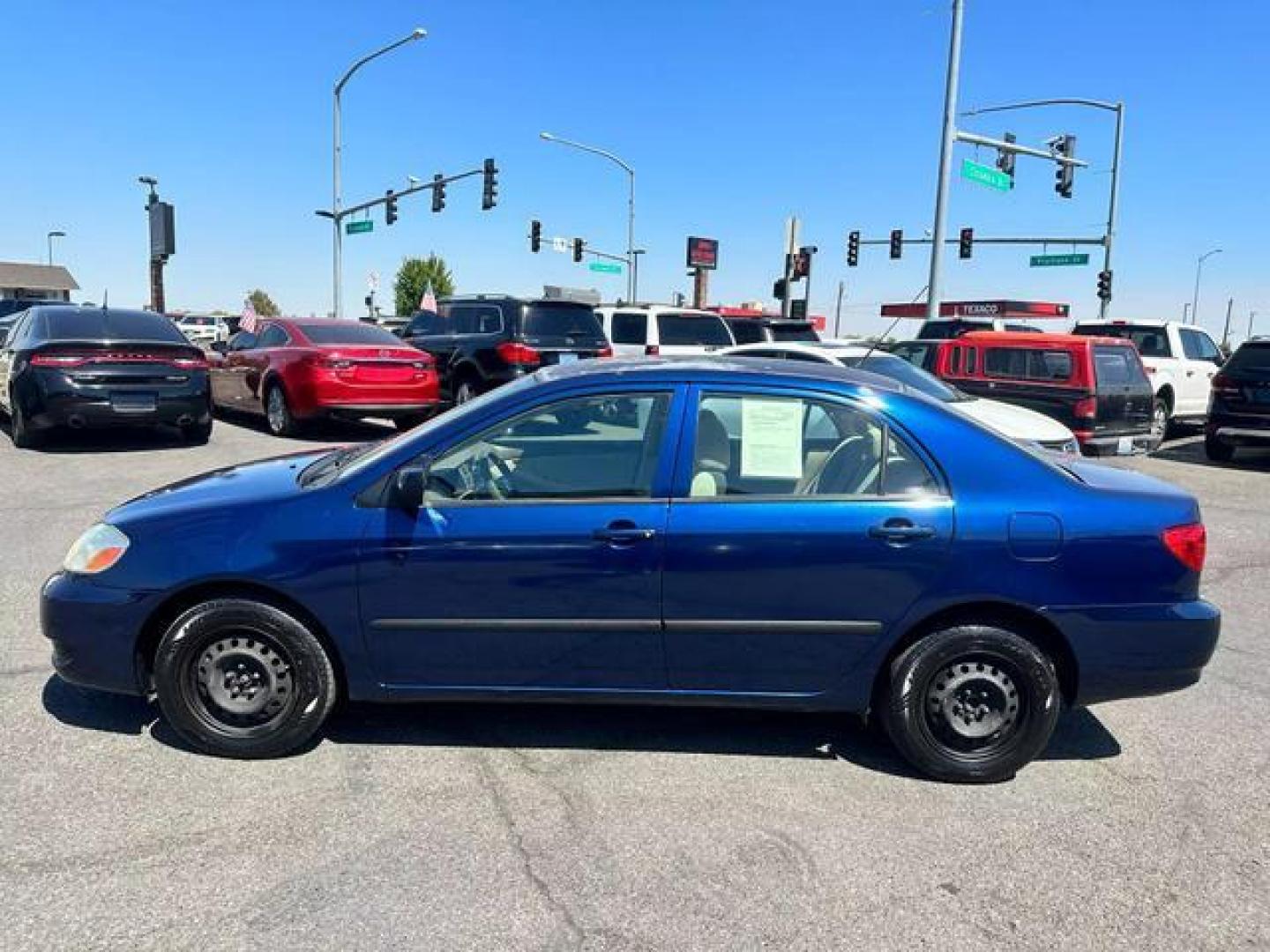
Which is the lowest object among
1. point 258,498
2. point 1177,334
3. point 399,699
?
point 399,699

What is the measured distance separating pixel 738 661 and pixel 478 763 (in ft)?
3.43

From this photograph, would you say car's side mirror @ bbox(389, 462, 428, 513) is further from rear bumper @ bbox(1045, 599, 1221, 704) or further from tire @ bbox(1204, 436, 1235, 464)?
tire @ bbox(1204, 436, 1235, 464)

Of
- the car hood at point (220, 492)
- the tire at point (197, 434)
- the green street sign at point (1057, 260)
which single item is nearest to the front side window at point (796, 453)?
the car hood at point (220, 492)

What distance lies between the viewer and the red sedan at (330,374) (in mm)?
11594

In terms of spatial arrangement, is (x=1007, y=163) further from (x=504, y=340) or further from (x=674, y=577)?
(x=674, y=577)

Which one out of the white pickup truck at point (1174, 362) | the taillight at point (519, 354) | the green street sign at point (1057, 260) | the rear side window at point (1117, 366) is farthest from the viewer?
the green street sign at point (1057, 260)

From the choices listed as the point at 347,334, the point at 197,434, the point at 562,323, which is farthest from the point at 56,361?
the point at 562,323

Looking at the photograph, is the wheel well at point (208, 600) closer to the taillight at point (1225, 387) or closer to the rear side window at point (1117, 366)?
the rear side window at point (1117, 366)

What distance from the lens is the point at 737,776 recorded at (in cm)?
357

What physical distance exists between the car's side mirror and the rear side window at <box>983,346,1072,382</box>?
354 inches

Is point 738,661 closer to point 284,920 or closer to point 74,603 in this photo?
point 284,920

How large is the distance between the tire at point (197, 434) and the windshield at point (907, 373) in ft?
23.5

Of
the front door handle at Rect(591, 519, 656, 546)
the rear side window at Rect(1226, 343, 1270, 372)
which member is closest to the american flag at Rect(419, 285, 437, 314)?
the rear side window at Rect(1226, 343, 1270, 372)

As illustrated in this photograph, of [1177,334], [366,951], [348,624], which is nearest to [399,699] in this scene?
[348,624]
